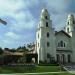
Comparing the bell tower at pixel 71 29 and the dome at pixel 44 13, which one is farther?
the bell tower at pixel 71 29

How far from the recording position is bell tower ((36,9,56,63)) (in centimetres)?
7400

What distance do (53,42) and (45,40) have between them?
254cm

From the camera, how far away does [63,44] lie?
7819cm

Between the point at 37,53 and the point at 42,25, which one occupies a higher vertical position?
the point at 42,25

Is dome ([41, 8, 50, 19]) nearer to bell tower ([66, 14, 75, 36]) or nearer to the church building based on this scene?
the church building

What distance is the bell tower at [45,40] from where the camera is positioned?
74000 millimetres

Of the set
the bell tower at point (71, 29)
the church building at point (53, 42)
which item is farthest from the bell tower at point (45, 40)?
the bell tower at point (71, 29)

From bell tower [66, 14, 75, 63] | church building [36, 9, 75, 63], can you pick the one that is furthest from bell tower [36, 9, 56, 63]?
bell tower [66, 14, 75, 63]

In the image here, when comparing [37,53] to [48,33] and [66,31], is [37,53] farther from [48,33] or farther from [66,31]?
[66,31]

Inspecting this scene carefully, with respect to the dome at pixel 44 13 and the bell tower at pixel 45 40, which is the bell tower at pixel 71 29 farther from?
the dome at pixel 44 13

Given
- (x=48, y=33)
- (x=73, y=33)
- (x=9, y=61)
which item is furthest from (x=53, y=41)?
(x=9, y=61)

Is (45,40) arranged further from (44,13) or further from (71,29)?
(71,29)

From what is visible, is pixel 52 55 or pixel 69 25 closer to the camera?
pixel 52 55

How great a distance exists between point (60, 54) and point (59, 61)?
2161 millimetres
